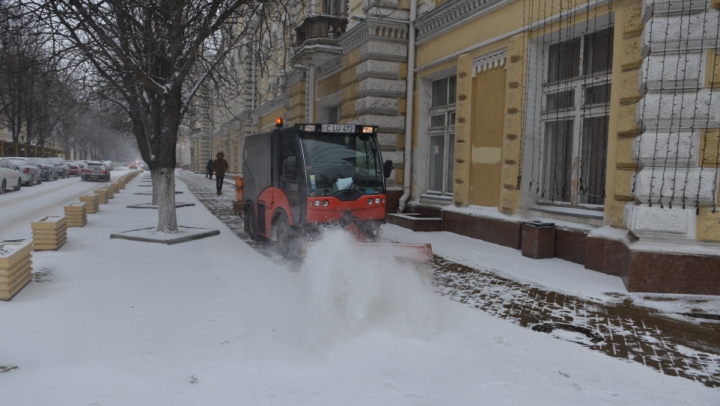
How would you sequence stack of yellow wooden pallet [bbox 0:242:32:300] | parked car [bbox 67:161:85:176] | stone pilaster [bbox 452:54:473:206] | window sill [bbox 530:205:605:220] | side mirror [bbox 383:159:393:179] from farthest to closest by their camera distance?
parked car [bbox 67:161:85:176] < stone pilaster [bbox 452:54:473:206] < side mirror [bbox 383:159:393:179] < window sill [bbox 530:205:605:220] < stack of yellow wooden pallet [bbox 0:242:32:300]

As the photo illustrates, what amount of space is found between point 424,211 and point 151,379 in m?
10.4

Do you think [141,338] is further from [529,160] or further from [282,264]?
[529,160]

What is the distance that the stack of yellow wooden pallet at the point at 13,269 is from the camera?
5895 millimetres

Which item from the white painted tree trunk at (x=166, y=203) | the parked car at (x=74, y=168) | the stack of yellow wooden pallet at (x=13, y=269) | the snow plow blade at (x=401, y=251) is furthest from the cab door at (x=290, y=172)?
the parked car at (x=74, y=168)

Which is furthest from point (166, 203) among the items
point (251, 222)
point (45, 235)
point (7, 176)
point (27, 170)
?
point (27, 170)

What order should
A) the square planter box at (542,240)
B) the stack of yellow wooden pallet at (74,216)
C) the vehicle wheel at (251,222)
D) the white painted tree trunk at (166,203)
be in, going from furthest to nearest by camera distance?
the stack of yellow wooden pallet at (74,216)
the white painted tree trunk at (166,203)
the vehicle wheel at (251,222)
the square planter box at (542,240)

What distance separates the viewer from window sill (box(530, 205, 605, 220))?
8.70 metres

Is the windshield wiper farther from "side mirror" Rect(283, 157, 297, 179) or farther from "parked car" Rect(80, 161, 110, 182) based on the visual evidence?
"parked car" Rect(80, 161, 110, 182)

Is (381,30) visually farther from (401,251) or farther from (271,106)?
(271,106)

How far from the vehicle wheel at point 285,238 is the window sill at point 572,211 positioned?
478 centimetres

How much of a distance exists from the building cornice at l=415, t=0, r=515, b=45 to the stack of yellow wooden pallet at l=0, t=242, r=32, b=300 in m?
9.63

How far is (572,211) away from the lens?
9258 millimetres

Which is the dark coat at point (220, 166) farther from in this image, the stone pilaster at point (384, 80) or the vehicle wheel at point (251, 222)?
the vehicle wheel at point (251, 222)

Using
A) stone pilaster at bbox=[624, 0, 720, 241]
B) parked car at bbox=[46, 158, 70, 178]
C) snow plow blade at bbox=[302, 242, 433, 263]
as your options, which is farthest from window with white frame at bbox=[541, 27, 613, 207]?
parked car at bbox=[46, 158, 70, 178]
